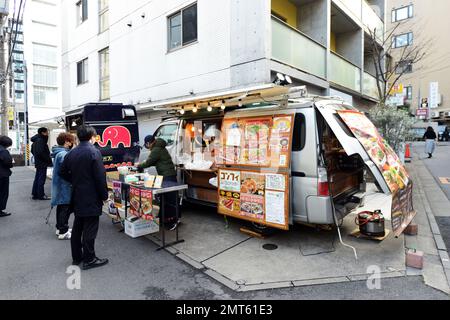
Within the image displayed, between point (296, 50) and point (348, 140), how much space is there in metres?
5.90

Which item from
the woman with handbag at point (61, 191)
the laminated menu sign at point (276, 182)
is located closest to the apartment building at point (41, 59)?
the woman with handbag at point (61, 191)

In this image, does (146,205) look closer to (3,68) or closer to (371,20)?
(3,68)

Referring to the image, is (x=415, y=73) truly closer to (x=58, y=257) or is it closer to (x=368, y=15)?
(x=368, y=15)

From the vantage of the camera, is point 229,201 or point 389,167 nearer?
point 389,167

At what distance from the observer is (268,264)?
3.95m

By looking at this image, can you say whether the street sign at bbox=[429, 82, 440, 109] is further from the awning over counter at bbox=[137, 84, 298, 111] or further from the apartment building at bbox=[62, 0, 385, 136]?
the awning over counter at bbox=[137, 84, 298, 111]

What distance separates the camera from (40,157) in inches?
295

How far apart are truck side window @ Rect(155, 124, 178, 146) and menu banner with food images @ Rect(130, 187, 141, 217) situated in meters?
2.12

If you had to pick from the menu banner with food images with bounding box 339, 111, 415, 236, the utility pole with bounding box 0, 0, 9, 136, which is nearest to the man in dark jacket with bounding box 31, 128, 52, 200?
the menu banner with food images with bounding box 339, 111, 415, 236

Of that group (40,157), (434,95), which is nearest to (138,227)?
(40,157)

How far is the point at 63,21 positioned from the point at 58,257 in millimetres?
18964

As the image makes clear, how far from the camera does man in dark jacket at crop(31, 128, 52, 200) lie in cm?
740

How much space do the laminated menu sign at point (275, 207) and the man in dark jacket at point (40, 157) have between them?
19.6 ft
